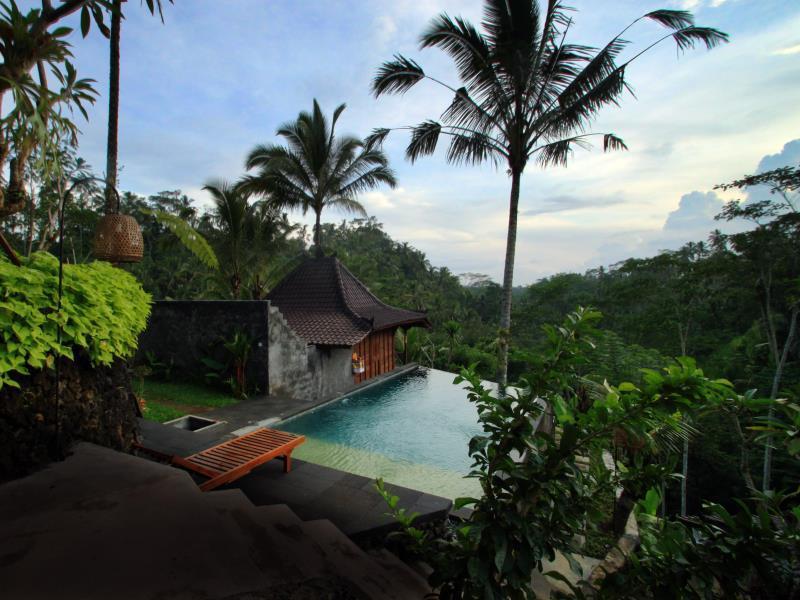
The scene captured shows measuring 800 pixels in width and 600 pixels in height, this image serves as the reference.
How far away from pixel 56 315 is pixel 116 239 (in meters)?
1.10

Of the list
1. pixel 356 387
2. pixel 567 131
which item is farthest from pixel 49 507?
pixel 567 131

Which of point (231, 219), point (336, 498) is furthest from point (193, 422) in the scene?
point (231, 219)

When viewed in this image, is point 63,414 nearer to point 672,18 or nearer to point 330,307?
point 330,307

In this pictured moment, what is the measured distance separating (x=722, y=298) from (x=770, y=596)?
1740 cm

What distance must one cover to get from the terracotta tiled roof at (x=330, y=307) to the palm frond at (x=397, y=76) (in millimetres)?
5500

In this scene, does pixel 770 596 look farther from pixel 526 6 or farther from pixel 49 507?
pixel 526 6

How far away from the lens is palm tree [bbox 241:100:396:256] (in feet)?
45.7

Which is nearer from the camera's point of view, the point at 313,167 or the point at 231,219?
the point at 231,219

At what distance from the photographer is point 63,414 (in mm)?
2949

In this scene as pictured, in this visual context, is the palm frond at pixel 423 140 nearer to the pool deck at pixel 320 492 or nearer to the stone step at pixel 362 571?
the pool deck at pixel 320 492

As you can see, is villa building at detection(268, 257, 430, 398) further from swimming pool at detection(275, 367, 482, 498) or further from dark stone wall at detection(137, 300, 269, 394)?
swimming pool at detection(275, 367, 482, 498)

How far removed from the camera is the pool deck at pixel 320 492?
331 cm

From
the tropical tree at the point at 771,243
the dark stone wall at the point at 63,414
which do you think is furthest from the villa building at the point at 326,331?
the tropical tree at the point at 771,243

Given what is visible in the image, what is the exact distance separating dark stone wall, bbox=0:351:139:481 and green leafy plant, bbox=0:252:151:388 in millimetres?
131
